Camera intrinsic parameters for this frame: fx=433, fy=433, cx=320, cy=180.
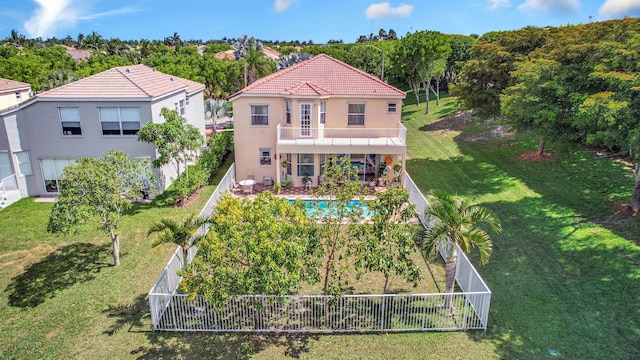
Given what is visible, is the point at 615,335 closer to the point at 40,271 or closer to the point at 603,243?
the point at 603,243

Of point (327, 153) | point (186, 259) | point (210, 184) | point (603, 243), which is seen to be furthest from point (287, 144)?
point (603, 243)

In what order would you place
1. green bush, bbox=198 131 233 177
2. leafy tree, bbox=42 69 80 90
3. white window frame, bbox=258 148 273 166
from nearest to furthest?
green bush, bbox=198 131 233 177 → white window frame, bbox=258 148 273 166 → leafy tree, bbox=42 69 80 90

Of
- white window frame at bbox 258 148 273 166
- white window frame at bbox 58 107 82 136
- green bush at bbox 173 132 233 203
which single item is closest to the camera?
green bush at bbox 173 132 233 203

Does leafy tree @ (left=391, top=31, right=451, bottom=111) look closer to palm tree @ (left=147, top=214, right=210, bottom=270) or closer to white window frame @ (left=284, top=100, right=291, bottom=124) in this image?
white window frame @ (left=284, top=100, right=291, bottom=124)

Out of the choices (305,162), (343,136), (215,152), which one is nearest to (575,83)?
(343,136)

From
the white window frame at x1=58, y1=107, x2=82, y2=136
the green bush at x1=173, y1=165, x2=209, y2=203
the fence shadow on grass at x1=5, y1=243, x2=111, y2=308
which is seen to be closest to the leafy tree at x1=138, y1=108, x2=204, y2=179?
the green bush at x1=173, y1=165, x2=209, y2=203

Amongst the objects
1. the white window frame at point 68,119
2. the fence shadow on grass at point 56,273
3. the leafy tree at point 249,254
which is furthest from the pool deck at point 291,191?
the leafy tree at point 249,254

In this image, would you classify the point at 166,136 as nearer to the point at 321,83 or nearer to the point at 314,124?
the point at 314,124
